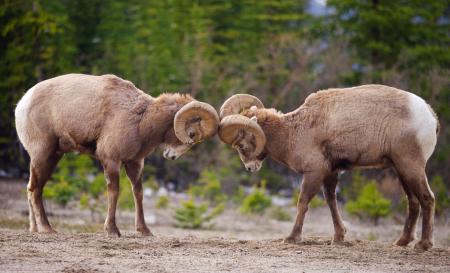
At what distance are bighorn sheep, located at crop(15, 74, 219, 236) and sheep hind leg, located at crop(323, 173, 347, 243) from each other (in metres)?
2.07

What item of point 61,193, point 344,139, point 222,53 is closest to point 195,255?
point 344,139

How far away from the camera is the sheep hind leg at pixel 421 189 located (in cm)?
1234

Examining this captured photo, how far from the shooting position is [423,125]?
1239 cm

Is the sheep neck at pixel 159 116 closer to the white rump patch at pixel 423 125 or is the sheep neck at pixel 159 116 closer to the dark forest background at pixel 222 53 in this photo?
the white rump patch at pixel 423 125

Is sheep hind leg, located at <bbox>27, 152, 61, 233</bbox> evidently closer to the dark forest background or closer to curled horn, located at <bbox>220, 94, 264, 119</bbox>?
curled horn, located at <bbox>220, 94, 264, 119</bbox>

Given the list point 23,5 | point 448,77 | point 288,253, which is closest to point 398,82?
point 448,77

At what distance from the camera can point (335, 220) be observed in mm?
13352

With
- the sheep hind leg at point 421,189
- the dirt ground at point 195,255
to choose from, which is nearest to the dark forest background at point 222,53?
the dirt ground at point 195,255

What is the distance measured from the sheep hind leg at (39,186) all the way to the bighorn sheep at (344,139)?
2785 mm

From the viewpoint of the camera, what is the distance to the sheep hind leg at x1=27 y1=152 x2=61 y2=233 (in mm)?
13227

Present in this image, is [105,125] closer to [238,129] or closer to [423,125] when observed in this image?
[238,129]

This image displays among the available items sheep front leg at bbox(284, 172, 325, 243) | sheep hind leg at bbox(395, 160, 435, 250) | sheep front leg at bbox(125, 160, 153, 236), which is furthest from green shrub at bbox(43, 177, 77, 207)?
sheep hind leg at bbox(395, 160, 435, 250)

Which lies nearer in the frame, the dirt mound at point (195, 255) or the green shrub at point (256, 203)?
the dirt mound at point (195, 255)

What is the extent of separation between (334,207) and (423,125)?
205cm
